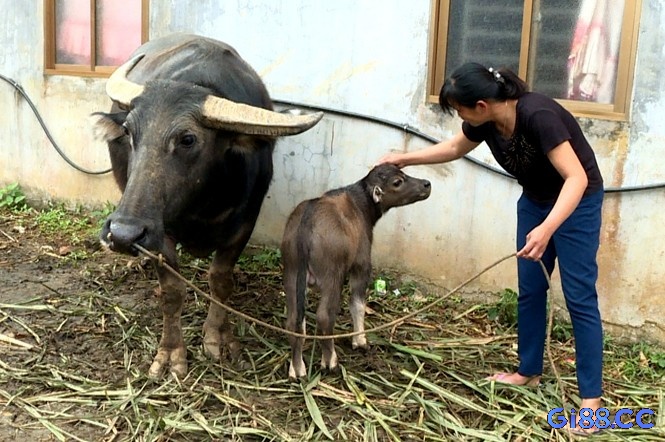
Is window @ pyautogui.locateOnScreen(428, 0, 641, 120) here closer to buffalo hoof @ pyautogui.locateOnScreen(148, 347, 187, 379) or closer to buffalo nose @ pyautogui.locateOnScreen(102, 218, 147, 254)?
buffalo hoof @ pyautogui.locateOnScreen(148, 347, 187, 379)

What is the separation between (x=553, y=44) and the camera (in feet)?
16.0

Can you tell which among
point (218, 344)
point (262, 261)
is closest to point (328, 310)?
point (218, 344)

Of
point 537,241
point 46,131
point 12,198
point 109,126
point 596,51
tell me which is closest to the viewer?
point 537,241

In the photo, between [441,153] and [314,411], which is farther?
[441,153]

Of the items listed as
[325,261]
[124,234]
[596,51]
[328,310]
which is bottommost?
[328,310]

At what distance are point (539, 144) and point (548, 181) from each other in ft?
0.88

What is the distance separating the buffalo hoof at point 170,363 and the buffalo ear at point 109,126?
1204mm

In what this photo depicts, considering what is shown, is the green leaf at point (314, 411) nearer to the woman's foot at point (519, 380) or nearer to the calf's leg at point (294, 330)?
the calf's leg at point (294, 330)

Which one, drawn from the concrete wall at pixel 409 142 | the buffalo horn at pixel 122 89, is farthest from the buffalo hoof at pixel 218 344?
the concrete wall at pixel 409 142

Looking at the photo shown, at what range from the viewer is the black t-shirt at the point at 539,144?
340cm

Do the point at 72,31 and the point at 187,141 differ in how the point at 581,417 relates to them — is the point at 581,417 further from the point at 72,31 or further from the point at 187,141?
the point at 72,31

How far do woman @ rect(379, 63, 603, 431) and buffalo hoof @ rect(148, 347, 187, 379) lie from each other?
1.86 meters

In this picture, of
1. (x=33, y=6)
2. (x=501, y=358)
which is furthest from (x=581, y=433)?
(x=33, y=6)

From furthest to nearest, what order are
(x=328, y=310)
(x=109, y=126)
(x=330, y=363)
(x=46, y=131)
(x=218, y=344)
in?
(x=46, y=131) < (x=218, y=344) < (x=109, y=126) < (x=330, y=363) < (x=328, y=310)
